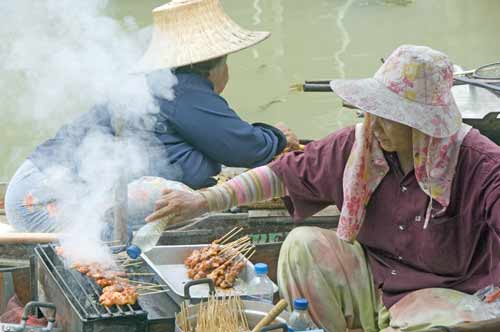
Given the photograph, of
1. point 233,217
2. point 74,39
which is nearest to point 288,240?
point 233,217

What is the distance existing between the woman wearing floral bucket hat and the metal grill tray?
0.27 m

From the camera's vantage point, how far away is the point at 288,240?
3.76 meters

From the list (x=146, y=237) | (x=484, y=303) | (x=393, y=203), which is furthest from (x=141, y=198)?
(x=484, y=303)

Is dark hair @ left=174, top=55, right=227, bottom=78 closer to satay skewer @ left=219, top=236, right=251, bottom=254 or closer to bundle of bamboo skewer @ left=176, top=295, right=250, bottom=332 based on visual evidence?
satay skewer @ left=219, top=236, right=251, bottom=254

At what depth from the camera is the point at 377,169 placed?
3.61m

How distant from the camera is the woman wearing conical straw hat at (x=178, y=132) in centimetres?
491

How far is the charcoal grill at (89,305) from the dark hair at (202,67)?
1325mm

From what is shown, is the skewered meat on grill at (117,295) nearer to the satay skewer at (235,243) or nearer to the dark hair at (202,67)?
the satay skewer at (235,243)

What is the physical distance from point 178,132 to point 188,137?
0.20 feet

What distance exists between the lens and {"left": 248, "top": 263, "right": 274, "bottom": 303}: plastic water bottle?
376 centimetres

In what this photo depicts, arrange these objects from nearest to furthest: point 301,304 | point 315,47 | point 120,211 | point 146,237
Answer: point 301,304 < point 146,237 < point 120,211 < point 315,47

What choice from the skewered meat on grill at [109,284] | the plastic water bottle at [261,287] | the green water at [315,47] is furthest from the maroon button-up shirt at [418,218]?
the green water at [315,47]

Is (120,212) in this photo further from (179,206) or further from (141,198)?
(141,198)

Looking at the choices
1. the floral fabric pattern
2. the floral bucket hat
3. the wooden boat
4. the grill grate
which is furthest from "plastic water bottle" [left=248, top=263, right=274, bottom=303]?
the floral bucket hat
